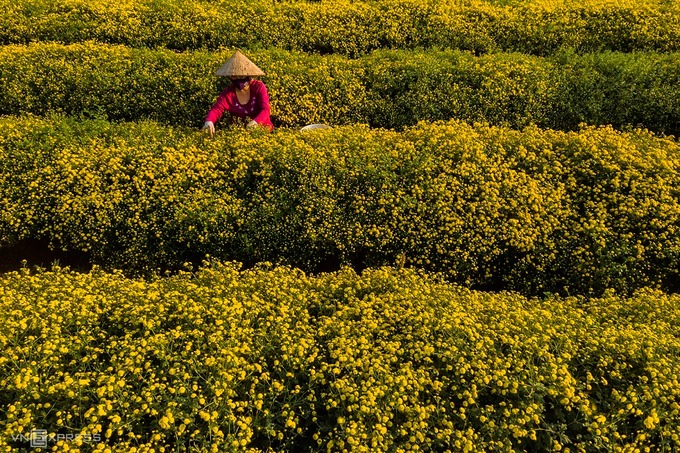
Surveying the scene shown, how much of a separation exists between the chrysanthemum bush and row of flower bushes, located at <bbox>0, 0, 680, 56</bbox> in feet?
24.7

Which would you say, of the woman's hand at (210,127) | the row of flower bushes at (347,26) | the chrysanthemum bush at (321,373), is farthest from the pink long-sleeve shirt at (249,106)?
the chrysanthemum bush at (321,373)

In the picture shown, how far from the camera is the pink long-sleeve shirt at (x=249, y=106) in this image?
24.2 ft

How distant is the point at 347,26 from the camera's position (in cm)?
1087

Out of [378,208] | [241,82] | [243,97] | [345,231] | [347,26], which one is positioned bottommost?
[345,231]

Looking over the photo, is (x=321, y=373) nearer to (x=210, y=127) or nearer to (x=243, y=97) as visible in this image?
(x=210, y=127)

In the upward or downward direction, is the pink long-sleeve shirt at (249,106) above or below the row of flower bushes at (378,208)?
above

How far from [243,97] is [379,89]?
95.1 inches

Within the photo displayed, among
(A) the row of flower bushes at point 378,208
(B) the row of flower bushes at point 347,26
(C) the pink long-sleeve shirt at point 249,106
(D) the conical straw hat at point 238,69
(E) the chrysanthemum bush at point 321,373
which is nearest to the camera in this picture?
(E) the chrysanthemum bush at point 321,373

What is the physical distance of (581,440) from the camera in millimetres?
3410

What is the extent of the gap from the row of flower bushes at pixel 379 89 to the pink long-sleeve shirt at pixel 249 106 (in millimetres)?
1065

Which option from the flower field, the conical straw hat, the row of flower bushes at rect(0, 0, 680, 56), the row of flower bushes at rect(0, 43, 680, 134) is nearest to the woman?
the conical straw hat

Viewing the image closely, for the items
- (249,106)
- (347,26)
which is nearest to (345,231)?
(249,106)

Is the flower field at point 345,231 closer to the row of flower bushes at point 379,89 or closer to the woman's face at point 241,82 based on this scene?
the row of flower bushes at point 379,89

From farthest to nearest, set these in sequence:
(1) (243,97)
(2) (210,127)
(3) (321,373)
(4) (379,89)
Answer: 1. (4) (379,89)
2. (1) (243,97)
3. (2) (210,127)
4. (3) (321,373)
